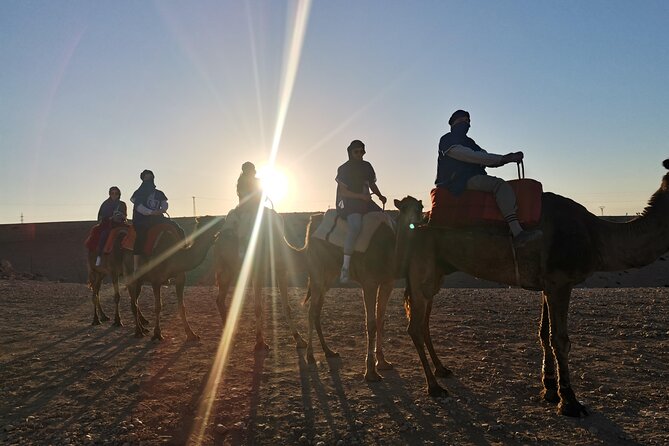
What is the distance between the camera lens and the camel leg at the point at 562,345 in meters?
5.77

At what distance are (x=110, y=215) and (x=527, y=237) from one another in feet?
36.4

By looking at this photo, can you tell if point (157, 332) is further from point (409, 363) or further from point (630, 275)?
point (630, 275)

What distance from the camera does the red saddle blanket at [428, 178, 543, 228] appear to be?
245 inches

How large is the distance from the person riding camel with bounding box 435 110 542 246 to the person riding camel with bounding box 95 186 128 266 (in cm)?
919

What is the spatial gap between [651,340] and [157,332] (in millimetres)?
9233

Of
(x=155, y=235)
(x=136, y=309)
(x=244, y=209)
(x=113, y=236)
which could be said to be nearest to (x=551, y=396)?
(x=244, y=209)

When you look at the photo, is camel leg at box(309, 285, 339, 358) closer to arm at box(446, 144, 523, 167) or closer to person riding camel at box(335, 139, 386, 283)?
person riding camel at box(335, 139, 386, 283)

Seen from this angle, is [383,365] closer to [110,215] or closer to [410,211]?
[410,211]

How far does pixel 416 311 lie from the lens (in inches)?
275

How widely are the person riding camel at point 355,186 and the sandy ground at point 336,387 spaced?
2.11 m

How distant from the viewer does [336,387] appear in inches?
278

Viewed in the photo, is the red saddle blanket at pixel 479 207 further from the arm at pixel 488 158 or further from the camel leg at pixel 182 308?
the camel leg at pixel 182 308

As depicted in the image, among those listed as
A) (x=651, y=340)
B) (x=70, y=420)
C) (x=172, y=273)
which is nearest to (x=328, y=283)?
(x=172, y=273)

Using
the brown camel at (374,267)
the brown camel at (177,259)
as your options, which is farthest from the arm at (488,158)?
the brown camel at (177,259)
